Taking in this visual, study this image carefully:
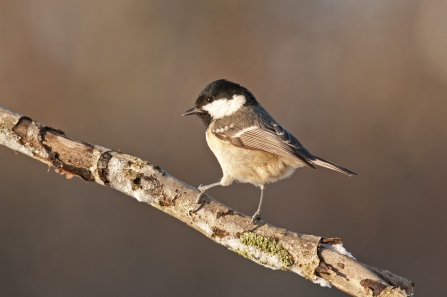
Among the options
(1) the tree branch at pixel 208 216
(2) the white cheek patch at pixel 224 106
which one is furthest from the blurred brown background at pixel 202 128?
(1) the tree branch at pixel 208 216

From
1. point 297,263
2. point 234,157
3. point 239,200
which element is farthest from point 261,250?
point 239,200

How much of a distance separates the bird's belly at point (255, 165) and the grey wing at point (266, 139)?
56mm

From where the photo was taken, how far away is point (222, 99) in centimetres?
386

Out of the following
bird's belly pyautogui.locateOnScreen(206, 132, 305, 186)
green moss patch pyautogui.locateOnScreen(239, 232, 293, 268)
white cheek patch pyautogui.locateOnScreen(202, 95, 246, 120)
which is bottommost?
green moss patch pyautogui.locateOnScreen(239, 232, 293, 268)

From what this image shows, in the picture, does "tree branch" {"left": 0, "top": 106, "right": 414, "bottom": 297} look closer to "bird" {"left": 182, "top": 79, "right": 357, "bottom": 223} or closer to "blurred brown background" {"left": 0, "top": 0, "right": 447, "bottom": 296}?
"bird" {"left": 182, "top": 79, "right": 357, "bottom": 223}

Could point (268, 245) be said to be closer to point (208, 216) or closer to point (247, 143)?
point (208, 216)

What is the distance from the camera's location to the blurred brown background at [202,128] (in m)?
5.54

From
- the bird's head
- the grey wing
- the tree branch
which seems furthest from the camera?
the bird's head

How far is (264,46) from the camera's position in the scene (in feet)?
24.8

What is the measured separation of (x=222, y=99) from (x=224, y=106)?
7 cm

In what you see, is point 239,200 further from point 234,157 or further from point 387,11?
point 387,11

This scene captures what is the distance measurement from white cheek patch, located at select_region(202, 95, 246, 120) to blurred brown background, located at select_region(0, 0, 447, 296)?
6.90 feet

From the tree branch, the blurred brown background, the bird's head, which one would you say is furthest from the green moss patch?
the blurred brown background

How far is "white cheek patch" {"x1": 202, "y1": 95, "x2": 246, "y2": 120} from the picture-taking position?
384 cm
